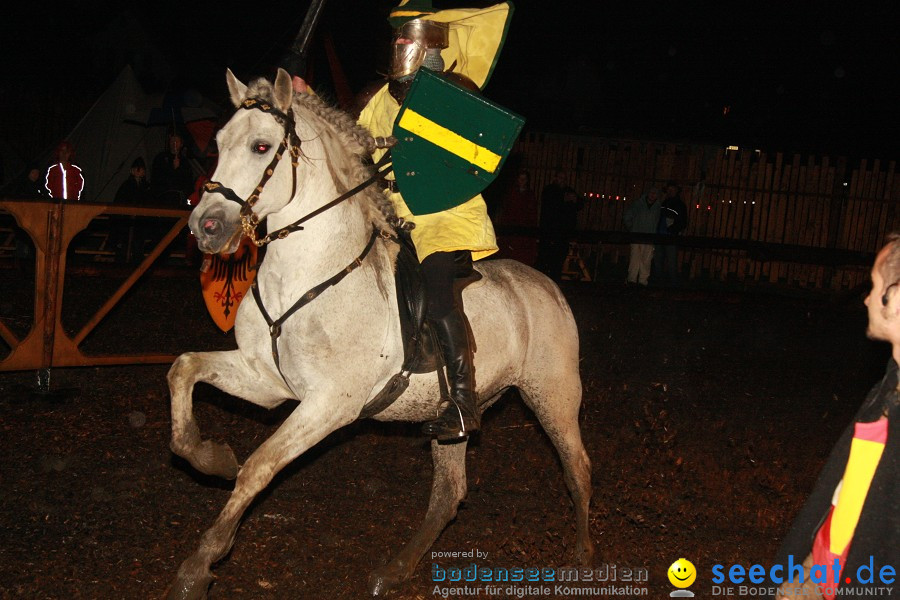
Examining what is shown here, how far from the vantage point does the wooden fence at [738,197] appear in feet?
67.2

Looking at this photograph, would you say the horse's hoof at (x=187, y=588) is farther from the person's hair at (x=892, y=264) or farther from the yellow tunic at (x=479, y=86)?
the person's hair at (x=892, y=264)

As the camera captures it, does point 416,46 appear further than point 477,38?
No

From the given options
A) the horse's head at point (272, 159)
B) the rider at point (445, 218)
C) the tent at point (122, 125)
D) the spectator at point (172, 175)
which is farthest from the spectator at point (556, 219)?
the horse's head at point (272, 159)

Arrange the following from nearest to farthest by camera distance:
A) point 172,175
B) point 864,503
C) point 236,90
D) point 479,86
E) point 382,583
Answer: point 864,503 → point 236,90 → point 382,583 → point 479,86 → point 172,175

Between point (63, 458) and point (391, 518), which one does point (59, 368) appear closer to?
point (63, 458)

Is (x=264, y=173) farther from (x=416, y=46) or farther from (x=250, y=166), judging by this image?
(x=416, y=46)

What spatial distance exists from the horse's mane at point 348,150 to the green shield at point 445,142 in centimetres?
16

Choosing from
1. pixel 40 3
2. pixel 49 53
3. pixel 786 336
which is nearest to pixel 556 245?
pixel 786 336

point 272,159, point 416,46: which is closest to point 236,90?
point 272,159

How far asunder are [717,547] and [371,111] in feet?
12.6

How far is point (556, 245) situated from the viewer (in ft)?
54.7

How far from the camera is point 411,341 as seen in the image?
4766 mm

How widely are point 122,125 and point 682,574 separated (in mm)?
15003

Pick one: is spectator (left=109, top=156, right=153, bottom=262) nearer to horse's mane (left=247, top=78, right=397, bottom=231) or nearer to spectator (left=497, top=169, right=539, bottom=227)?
spectator (left=497, top=169, right=539, bottom=227)
